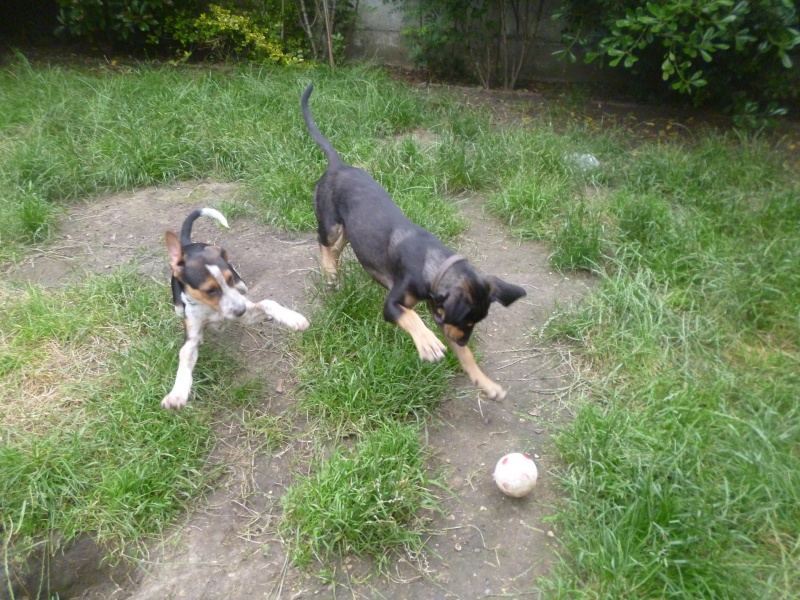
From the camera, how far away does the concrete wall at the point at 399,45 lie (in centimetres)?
859

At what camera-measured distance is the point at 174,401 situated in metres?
3.55

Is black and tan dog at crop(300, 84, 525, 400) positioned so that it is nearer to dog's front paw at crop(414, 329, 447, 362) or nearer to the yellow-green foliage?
dog's front paw at crop(414, 329, 447, 362)

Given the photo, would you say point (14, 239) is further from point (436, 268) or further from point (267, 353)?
point (436, 268)

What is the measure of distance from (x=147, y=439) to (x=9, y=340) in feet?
4.57

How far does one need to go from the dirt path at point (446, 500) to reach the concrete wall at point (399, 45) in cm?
449

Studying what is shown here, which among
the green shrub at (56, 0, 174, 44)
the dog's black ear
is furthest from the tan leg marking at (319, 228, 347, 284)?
the green shrub at (56, 0, 174, 44)

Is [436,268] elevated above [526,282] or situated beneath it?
elevated above

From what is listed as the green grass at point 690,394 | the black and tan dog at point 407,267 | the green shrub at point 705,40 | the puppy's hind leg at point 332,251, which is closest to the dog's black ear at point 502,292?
the black and tan dog at point 407,267

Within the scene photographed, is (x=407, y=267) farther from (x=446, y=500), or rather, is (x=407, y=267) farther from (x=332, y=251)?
(x=446, y=500)

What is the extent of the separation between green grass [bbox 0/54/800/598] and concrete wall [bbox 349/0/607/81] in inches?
94.7

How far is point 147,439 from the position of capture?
3.51m

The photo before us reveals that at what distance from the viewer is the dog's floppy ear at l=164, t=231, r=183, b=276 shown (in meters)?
3.76

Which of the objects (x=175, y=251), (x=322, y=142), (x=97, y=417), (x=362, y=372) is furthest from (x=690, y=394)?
(x=97, y=417)

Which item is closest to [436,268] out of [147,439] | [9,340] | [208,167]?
[147,439]
